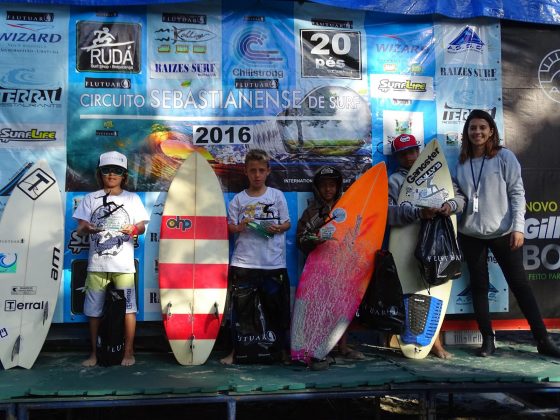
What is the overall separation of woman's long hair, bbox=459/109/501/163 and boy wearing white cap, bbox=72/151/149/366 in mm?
2392

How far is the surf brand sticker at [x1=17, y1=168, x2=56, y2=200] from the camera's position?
12.1ft

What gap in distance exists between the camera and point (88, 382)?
3027 millimetres

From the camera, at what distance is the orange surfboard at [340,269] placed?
347 centimetres

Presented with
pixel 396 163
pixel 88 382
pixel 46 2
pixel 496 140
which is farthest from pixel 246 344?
pixel 46 2

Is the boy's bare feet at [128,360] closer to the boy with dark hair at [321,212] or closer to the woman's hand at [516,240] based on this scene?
the boy with dark hair at [321,212]

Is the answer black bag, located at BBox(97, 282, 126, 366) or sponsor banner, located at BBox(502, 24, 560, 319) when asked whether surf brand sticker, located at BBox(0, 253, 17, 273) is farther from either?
sponsor banner, located at BBox(502, 24, 560, 319)

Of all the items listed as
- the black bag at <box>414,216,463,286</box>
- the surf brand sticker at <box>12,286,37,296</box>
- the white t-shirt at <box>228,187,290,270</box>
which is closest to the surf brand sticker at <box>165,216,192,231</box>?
the white t-shirt at <box>228,187,290,270</box>

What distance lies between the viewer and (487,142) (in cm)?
372

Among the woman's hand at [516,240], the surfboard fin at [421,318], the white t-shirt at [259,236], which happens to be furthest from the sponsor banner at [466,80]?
the white t-shirt at [259,236]

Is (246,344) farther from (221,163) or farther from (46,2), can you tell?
(46,2)

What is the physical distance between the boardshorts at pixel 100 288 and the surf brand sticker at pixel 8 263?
21.0 inches

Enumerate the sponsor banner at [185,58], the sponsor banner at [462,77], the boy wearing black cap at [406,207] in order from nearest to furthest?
the boy wearing black cap at [406,207]
the sponsor banner at [185,58]
the sponsor banner at [462,77]

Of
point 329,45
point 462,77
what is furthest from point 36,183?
point 462,77

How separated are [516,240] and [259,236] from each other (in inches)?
69.8
